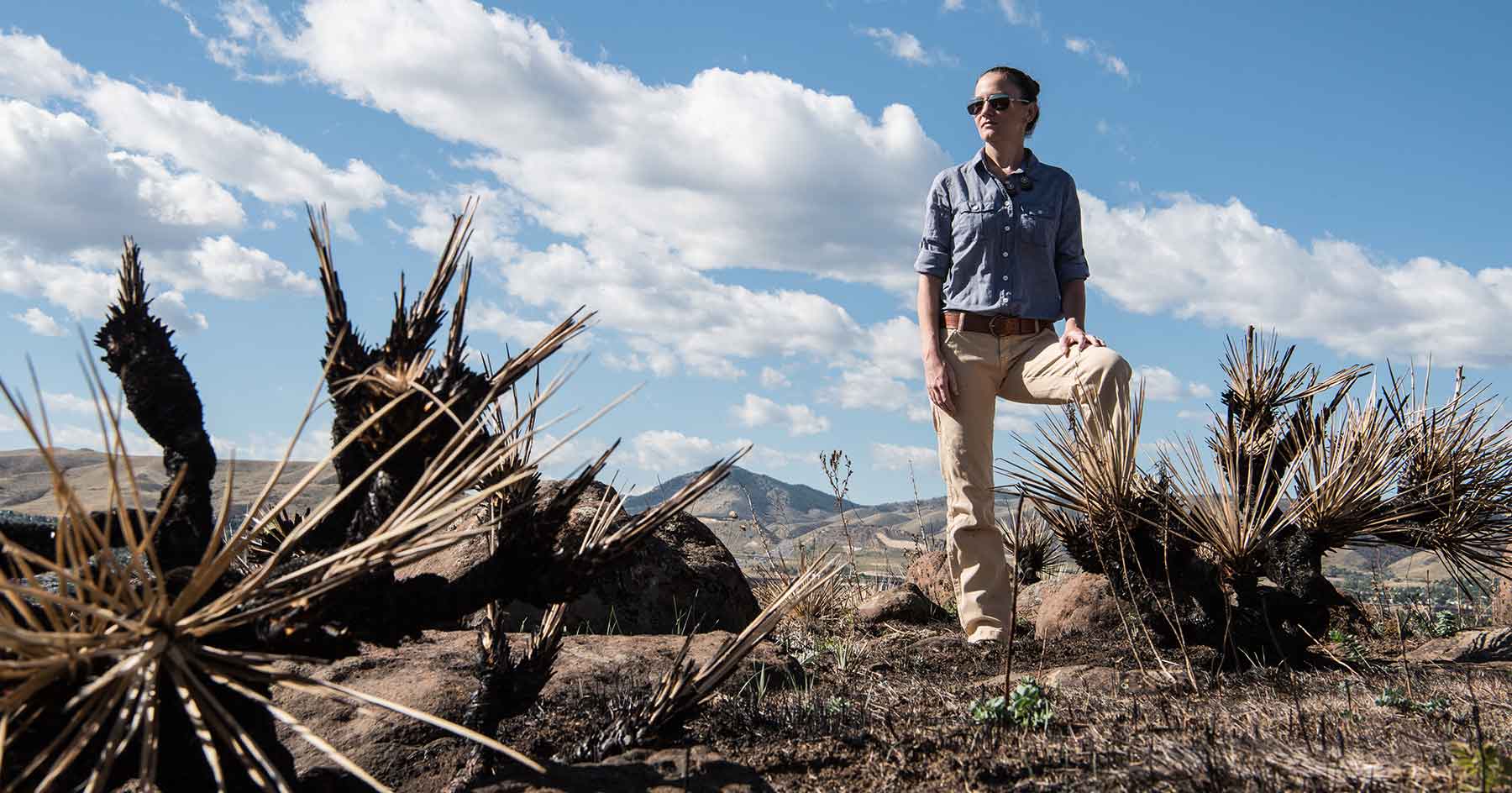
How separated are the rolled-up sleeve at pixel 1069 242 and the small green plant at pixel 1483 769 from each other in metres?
3.36

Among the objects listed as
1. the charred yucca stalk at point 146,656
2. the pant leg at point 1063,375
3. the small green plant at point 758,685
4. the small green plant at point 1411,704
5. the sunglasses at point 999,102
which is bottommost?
the small green plant at point 758,685

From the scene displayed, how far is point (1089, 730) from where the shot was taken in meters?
2.99

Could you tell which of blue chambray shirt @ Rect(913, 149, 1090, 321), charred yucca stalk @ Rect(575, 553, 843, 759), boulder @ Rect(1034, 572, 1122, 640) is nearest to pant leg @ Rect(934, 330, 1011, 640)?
blue chambray shirt @ Rect(913, 149, 1090, 321)

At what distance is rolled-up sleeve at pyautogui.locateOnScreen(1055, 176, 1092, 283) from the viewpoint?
211 inches

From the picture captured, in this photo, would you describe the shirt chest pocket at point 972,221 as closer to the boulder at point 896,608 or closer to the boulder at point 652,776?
the boulder at point 896,608

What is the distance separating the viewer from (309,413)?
6.21ft

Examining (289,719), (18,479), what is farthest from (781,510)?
(18,479)

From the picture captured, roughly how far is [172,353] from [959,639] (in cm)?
447

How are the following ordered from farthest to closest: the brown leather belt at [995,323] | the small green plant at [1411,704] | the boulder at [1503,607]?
the boulder at [1503,607], the brown leather belt at [995,323], the small green plant at [1411,704]

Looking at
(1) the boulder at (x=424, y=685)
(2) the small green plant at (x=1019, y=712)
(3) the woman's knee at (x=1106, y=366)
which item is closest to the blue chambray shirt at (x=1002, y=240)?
(3) the woman's knee at (x=1106, y=366)

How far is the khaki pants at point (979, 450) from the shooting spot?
520 cm

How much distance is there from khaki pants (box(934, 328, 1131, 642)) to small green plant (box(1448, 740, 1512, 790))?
112 inches

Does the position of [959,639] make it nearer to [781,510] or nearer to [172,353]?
[781,510]

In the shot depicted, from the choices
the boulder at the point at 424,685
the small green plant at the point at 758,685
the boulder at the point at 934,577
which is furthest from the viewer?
the boulder at the point at 934,577
